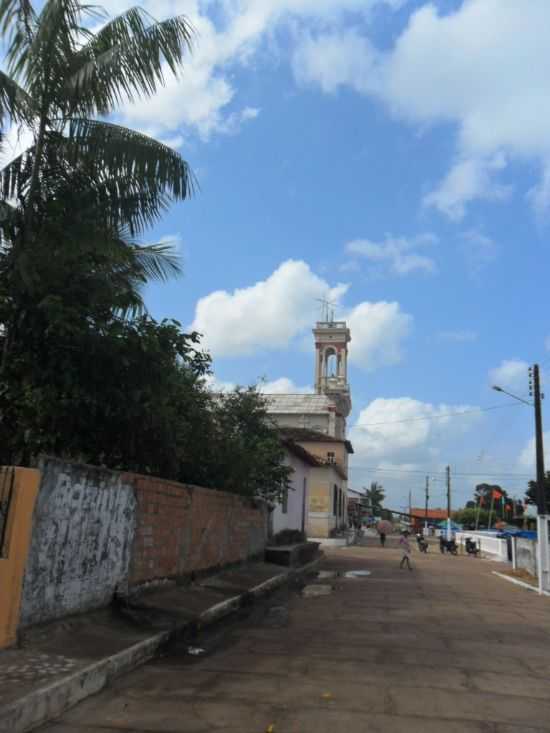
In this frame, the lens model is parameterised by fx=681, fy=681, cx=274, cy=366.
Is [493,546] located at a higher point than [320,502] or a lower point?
lower

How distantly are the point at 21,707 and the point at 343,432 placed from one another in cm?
5829

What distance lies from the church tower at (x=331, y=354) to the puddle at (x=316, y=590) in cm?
4675

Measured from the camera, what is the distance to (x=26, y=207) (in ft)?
30.3

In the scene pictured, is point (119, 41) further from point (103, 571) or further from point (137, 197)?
point (103, 571)

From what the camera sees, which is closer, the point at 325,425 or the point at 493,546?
the point at 493,546

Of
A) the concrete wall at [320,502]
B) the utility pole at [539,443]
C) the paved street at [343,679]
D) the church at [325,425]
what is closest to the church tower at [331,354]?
the church at [325,425]

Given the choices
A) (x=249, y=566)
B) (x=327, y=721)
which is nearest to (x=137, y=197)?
(x=327, y=721)

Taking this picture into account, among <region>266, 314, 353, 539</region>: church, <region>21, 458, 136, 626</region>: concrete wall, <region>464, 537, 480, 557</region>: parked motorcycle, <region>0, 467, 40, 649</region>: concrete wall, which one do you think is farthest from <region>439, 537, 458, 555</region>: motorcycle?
<region>0, 467, 40, 649</region>: concrete wall

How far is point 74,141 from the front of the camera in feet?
30.3

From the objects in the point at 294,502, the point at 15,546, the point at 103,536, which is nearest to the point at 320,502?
the point at 294,502

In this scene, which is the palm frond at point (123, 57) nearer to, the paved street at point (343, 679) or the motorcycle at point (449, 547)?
the paved street at point (343, 679)

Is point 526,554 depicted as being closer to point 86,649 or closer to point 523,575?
point 523,575

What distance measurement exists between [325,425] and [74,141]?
5014 cm

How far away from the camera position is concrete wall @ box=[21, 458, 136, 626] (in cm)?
707
